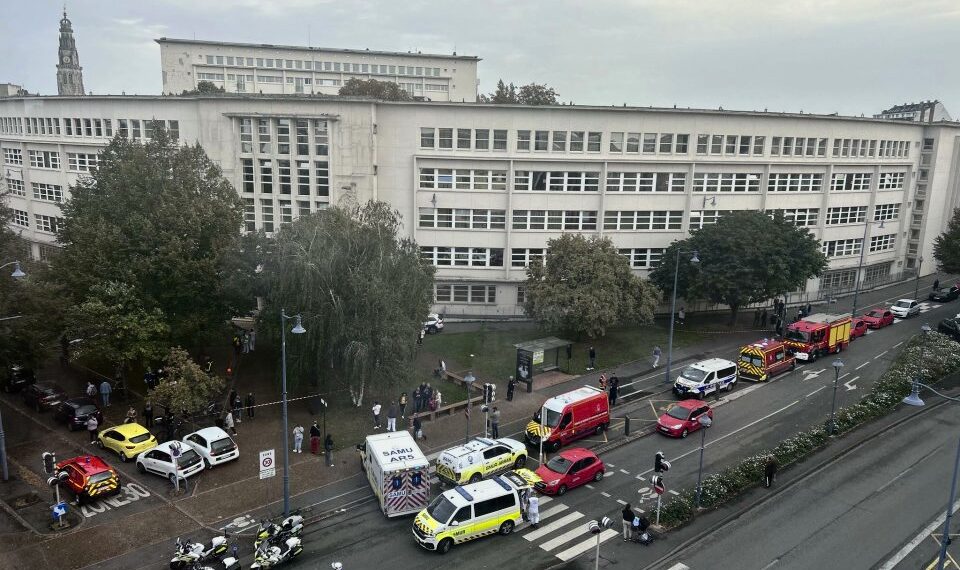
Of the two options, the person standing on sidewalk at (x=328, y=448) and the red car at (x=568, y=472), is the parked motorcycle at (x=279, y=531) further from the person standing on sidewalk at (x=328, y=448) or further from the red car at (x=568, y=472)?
the red car at (x=568, y=472)

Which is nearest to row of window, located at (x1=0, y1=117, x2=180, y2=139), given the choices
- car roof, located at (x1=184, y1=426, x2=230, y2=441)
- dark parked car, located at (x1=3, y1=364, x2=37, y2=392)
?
dark parked car, located at (x1=3, y1=364, x2=37, y2=392)

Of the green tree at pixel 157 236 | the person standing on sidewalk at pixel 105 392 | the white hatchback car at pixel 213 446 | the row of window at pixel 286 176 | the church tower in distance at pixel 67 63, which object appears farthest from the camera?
the church tower in distance at pixel 67 63

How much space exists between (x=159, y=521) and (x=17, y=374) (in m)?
19.3

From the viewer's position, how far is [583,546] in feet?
68.9

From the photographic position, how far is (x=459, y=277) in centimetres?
5178

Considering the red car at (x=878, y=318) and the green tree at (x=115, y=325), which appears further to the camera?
the red car at (x=878, y=318)

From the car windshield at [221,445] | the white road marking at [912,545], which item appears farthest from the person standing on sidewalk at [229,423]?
the white road marking at [912,545]

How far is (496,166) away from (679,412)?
26205 millimetres

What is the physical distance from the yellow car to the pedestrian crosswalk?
1626 centimetres

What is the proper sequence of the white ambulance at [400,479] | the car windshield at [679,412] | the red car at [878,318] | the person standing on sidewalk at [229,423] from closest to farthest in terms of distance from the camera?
the white ambulance at [400,479]
the person standing on sidewalk at [229,423]
the car windshield at [679,412]
the red car at [878,318]

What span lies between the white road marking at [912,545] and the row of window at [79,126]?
51191 mm

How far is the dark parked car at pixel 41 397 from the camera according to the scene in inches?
1267

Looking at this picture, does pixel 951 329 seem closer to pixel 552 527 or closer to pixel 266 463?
pixel 552 527

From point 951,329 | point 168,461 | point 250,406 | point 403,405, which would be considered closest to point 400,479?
point 403,405
